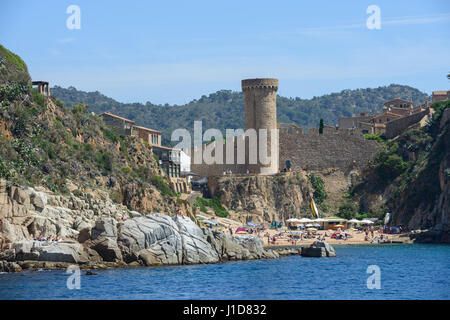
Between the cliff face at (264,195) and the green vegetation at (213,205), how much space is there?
0.49m

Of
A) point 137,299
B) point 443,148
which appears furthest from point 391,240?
point 137,299

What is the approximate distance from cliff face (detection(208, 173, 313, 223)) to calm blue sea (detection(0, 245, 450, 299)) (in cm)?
2076

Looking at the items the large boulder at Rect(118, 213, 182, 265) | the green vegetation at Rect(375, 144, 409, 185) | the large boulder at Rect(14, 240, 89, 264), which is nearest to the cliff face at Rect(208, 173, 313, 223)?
the green vegetation at Rect(375, 144, 409, 185)

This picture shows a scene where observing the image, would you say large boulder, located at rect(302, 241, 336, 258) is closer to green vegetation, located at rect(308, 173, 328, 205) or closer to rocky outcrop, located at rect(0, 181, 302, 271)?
rocky outcrop, located at rect(0, 181, 302, 271)

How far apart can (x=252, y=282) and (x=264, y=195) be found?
30534mm

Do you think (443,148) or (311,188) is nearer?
(443,148)

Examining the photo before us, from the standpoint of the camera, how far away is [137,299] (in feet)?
106

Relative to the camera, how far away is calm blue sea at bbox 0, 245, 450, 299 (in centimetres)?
3388

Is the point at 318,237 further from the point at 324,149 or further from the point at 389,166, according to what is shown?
the point at 324,149

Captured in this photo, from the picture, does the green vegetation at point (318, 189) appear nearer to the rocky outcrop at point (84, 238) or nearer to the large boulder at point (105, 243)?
the rocky outcrop at point (84, 238)

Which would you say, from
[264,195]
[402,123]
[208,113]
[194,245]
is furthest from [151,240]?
[208,113]

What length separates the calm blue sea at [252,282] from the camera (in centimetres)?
3388

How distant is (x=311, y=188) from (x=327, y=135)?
5.43 m
